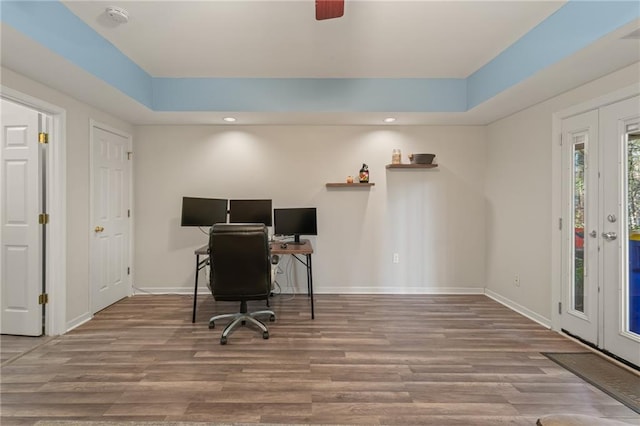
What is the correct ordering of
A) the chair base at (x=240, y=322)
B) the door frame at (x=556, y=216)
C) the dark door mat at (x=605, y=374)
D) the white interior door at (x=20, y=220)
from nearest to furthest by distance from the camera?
1. the dark door mat at (x=605, y=374)
2. the chair base at (x=240, y=322)
3. the white interior door at (x=20, y=220)
4. the door frame at (x=556, y=216)

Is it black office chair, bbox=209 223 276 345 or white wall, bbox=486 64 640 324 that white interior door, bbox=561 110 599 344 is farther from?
black office chair, bbox=209 223 276 345

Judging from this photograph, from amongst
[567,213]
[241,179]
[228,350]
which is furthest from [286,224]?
[567,213]

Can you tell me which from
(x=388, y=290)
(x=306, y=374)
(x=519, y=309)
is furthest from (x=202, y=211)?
(x=519, y=309)

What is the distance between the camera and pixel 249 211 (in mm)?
3854

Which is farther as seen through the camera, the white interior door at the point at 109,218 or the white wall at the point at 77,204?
the white interior door at the point at 109,218

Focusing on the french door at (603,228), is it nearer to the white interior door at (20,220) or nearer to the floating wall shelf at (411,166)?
the floating wall shelf at (411,166)

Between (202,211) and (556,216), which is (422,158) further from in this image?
(202,211)

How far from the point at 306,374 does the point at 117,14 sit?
3.07 meters

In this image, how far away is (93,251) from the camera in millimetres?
3355

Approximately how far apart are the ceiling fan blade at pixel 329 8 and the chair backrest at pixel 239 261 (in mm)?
1687

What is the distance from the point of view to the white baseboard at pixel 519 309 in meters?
3.15

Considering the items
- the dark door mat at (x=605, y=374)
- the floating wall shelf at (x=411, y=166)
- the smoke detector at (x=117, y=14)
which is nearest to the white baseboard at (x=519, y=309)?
the dark door mat at (x=605, y=374)

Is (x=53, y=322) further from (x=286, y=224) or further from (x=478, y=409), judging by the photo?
(x=478, y=409)

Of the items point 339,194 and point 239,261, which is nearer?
point 239,261
